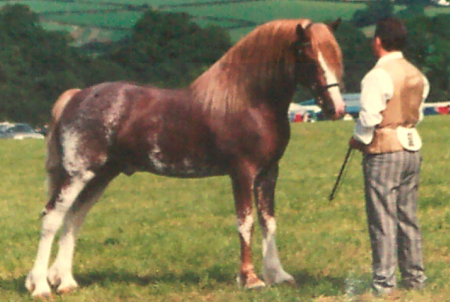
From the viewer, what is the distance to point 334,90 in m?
7.01

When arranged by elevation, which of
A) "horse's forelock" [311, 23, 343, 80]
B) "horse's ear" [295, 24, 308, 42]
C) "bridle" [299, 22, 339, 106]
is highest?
"horse's ear" [295, 24, 308, 42]

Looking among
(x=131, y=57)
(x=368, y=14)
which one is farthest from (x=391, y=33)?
(x=131, y=57)

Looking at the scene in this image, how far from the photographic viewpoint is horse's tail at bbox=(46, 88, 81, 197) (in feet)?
27.4

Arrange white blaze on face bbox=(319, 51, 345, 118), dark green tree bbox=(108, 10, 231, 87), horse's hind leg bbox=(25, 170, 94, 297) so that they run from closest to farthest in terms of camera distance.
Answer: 1. white blaze on face bbox=(319, 51, 345, 118)
2. horse's hind leg bbox=(25, 170, 94, 297)
3. dark green tree bbox=(108, 10, 231, 87)

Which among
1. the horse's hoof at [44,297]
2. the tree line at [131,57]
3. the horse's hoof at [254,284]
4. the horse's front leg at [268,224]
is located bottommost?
the horse's hoof at [44,297]

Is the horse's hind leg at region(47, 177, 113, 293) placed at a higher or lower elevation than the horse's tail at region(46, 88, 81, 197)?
lower

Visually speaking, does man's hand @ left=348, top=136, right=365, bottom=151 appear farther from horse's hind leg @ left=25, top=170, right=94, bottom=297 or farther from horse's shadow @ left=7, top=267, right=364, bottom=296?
horse's hind leg @ left=25, top=170, right=94, bottom=297

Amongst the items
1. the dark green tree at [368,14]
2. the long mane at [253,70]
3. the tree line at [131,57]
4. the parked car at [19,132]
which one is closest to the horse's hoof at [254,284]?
the long mane at [253,70]

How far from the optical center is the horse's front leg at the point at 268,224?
7.87 metres

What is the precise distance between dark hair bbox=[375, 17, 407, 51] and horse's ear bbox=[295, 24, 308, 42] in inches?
25.1

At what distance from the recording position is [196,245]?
10258 millimetres

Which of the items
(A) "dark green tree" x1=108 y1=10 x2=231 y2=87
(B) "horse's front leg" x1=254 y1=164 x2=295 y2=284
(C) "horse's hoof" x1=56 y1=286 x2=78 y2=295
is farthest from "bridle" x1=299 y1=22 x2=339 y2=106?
(A) "dark green tree" x1=108 y1=10 x2=231 y2=87

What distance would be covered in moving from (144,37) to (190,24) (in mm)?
3486

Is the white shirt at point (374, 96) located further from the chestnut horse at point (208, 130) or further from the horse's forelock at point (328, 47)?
the horse's forelock at point (328, 47)
